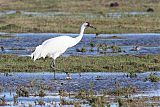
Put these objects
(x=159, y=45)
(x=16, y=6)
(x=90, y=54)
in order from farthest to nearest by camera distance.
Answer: (x=16, y=6)
(x=159, y=45)
(x=90, y=54)

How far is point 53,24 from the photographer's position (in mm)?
43281

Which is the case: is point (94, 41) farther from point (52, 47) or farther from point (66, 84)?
point (66, 84)

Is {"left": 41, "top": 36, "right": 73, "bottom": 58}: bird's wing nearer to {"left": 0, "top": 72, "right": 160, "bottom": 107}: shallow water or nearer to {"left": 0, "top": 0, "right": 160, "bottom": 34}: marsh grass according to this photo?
{"left": 0, "top": 72, "right": 160, "bottom": 107}: shallow water

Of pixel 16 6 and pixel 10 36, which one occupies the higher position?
pixel 16 6

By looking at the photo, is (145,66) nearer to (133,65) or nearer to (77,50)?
(133,65)

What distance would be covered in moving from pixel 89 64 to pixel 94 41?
10.8 meters

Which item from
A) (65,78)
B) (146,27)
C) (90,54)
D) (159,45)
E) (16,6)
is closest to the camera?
(65,78)

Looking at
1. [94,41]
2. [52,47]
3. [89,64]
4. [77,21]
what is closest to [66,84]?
[52,47]

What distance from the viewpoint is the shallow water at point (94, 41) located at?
93.1 feet

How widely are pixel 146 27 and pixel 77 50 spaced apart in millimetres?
13754

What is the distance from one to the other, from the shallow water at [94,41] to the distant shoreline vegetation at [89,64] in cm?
281

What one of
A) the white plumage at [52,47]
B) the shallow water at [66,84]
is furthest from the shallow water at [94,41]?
the shallow water at [66,84]

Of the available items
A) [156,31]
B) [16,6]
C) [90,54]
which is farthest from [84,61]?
[16,6]

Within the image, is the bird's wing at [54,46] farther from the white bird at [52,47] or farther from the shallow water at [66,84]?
the shallow water at [66,84]
